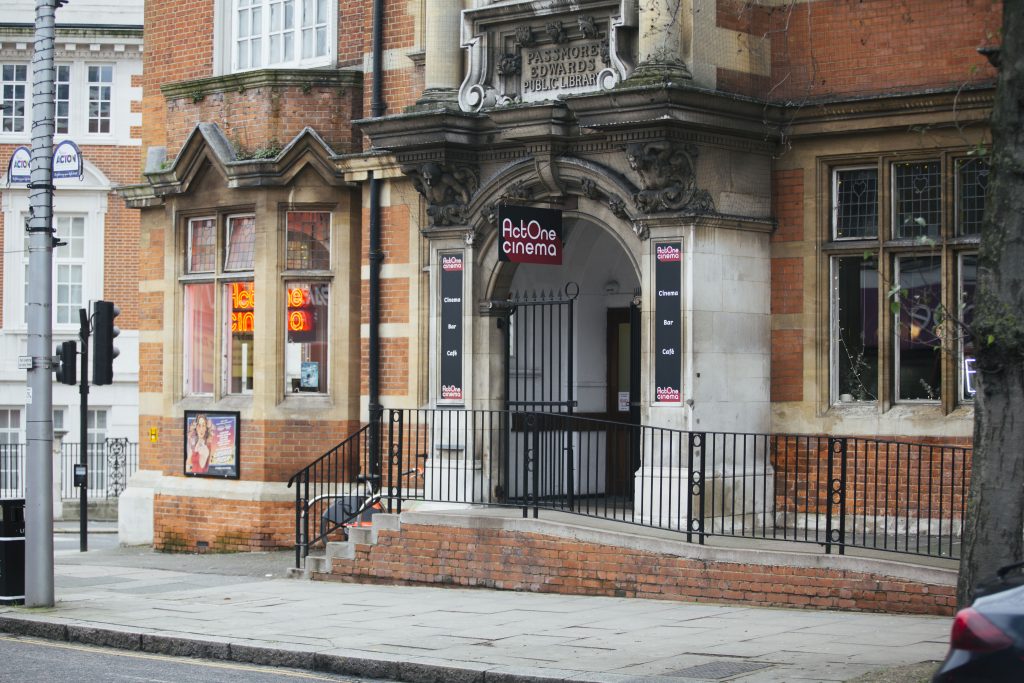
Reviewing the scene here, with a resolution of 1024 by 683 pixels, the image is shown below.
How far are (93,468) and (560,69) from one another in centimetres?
1859

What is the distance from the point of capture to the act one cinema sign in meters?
15.5

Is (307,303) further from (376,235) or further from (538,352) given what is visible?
(538,352)

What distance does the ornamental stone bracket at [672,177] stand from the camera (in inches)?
583

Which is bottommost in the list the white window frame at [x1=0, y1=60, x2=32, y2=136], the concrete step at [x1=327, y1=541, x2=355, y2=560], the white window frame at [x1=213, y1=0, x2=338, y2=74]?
the concrete step at [x1=327, y1=541, x2=355, y2=560]

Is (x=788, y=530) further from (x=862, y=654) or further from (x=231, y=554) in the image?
(x=231, y=554)

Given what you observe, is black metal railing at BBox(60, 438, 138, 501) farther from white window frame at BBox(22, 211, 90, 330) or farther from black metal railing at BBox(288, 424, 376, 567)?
black metal railing at BBox(288, 424, 376, 567)

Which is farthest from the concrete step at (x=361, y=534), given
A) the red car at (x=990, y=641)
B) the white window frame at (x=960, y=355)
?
the red car at (x=990, y=641)

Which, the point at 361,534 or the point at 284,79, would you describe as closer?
the point at 361,534

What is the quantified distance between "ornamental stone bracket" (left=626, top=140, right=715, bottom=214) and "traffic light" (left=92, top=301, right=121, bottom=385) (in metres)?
5.30

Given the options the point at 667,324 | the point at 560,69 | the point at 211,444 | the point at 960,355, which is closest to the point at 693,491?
the point at 667,324

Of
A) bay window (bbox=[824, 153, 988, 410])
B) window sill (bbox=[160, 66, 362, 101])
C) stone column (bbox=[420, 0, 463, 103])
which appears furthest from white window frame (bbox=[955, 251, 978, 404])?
window sill (bbox=[160, 66, 362, 101])

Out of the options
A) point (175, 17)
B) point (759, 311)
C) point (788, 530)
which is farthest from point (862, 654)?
point (175, 17)

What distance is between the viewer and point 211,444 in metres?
19.6

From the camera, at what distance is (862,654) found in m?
10.4
